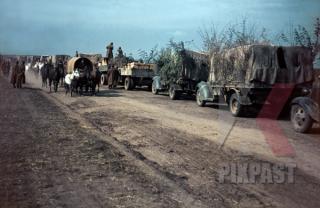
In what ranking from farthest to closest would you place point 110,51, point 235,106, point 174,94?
point 110,51 < point 174,94 < point 235,106

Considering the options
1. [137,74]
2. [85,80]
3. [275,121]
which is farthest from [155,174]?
[137,74]

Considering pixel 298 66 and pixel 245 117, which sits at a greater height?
pixel 298 66

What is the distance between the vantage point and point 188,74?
2552 centimetres

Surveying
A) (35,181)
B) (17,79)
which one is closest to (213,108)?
(35,181)

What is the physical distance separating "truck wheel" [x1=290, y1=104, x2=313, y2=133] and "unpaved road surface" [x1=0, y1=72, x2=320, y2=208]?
0.64 m

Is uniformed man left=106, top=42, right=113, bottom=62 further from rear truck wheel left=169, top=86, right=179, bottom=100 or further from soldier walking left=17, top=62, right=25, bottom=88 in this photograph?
rear truck wheel left=169, top=86, right=179, bottom=100

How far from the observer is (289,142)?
12.4 meters

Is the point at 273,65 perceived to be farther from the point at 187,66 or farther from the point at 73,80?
the point at 73,80

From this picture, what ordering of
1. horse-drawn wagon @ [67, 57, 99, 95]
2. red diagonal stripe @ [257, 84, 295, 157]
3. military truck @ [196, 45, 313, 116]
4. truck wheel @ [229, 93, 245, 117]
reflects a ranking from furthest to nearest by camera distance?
→ horse-drawn wagon @ [67, 57, 99, 95] < truck wheel @ [229, 93, 245, 117] < military truck @ [196, 45, 313, 116] < red diagonal stripe @ [257, 84, 295, 157]

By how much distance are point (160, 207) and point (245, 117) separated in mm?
11716

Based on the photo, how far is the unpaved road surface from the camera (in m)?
7.34

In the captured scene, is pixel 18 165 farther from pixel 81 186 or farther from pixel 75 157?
pixel 81 186

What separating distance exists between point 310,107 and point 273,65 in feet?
13.5

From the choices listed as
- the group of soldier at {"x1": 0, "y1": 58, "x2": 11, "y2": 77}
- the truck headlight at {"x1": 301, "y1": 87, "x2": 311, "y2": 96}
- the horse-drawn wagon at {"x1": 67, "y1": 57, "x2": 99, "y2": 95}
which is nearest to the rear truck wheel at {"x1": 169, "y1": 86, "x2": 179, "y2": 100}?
the horse-drawn wagon at {"x1": 67, "y1": 57, "x2": 99, "y2": 95}
